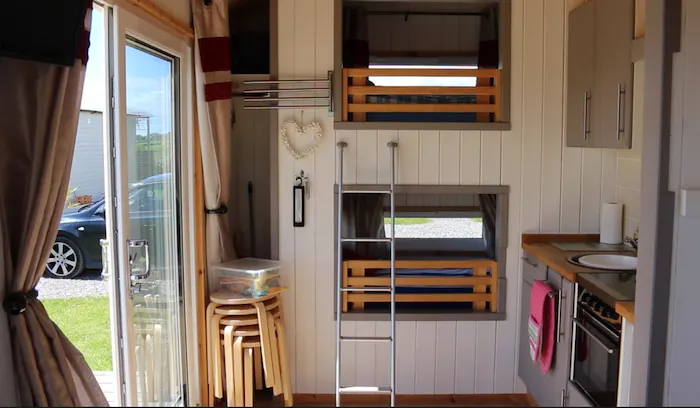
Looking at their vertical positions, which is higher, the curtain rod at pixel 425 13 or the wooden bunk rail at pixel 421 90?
the curtain rod at pixel 425 13

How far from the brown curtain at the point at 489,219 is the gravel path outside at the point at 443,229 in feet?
0.13

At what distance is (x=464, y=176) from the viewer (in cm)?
387

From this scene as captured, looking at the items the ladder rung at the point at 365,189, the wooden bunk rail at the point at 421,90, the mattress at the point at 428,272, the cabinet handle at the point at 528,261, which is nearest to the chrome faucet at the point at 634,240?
the cabinet handle at the point at 528,261

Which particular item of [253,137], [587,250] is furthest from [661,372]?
[253,137]

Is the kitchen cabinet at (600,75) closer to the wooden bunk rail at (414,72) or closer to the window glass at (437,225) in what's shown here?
the wooden bunk rail at (414,72)

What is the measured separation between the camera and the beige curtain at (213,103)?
3621 mm

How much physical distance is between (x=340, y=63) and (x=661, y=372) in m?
2.47

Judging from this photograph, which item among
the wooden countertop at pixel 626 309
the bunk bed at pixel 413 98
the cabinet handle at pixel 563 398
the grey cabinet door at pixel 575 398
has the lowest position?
the cabinet handle at pixel 563 398

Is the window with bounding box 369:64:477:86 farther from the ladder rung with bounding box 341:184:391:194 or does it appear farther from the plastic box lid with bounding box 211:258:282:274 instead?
the plastic box lid with bounding box 211:258:282:274

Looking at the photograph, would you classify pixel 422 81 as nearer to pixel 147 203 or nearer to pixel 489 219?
pixel 489 219

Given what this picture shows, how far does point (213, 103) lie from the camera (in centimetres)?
366

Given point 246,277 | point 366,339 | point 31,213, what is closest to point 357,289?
point 366,339

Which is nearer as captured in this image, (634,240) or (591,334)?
(591,334)

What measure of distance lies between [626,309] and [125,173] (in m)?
2.01
